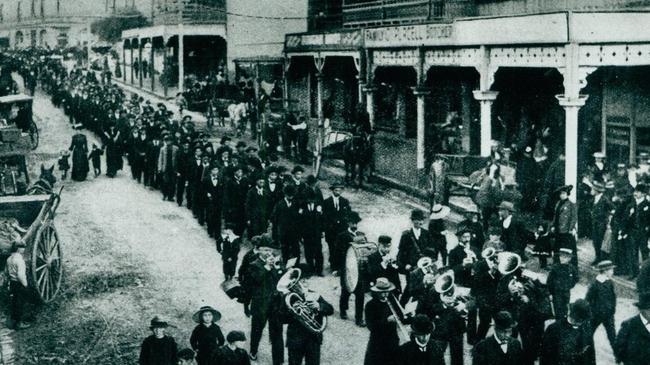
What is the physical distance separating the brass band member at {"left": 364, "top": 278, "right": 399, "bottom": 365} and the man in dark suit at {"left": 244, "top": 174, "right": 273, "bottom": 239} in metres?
5.76

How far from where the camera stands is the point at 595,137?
16.7 m

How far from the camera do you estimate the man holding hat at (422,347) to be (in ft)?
22.1

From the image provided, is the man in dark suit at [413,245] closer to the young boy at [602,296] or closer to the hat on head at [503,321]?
the young boy at [602,296]

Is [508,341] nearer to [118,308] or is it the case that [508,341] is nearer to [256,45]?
[118,308]

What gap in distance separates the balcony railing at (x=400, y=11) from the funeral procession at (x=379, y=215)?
87 millimetres

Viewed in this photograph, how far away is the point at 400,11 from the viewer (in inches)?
1011

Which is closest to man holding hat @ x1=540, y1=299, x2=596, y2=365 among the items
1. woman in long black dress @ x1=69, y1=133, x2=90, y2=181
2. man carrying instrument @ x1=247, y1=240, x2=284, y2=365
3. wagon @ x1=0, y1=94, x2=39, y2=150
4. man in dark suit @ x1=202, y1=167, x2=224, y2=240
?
man carrying instrument @ x1=247, y1=240, x2=284, y2=365

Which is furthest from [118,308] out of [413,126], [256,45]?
[256,45]

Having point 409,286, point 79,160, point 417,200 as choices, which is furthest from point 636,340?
point 79,160

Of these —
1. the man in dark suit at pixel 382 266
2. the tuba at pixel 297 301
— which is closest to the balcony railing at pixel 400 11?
the man in dark suit at pixel 382 266

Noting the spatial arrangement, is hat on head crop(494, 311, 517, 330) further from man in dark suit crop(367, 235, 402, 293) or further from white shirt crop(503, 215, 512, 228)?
white shirt crop(503, 215, 512, 228)

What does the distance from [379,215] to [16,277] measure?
881 centimetres

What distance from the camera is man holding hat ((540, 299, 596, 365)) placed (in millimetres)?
6992

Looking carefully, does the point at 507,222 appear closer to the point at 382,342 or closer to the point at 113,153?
the point at 382,342
